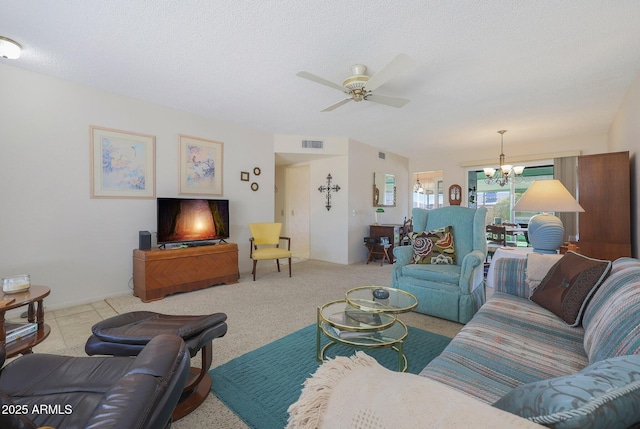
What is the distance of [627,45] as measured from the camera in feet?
7.70

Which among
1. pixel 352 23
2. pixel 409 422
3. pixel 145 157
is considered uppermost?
pixel 352 23

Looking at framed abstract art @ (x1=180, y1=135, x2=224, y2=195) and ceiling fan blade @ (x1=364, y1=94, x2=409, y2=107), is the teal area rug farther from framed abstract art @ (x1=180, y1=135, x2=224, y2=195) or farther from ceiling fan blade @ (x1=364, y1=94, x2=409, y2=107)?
framed abstract art @ (x1=180, y1=135, x2=224, y2=195)

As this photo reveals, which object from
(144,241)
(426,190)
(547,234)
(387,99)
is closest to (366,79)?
(387,99)

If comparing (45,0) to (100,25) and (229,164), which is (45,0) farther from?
(229,164)

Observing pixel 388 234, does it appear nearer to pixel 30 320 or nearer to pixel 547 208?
pixel 547 208

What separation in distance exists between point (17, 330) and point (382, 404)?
2.32 meters

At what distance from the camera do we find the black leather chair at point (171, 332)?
148 centimetres

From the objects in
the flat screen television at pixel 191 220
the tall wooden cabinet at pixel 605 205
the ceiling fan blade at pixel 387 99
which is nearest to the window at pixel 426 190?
the tall wooden cabinet at pixel 605 205

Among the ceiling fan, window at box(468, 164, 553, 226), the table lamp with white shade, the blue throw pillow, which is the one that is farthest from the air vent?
the blue throw pillow

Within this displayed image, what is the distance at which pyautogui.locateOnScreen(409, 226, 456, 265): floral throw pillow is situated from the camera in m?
3.01

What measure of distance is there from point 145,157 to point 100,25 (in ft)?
5.74

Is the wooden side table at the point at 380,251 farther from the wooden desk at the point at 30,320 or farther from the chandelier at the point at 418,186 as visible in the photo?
the wooden desk at the point at 30,320

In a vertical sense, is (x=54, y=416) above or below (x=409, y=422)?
below

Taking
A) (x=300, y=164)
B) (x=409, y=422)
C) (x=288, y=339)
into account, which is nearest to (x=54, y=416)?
(x=409, y=422)
